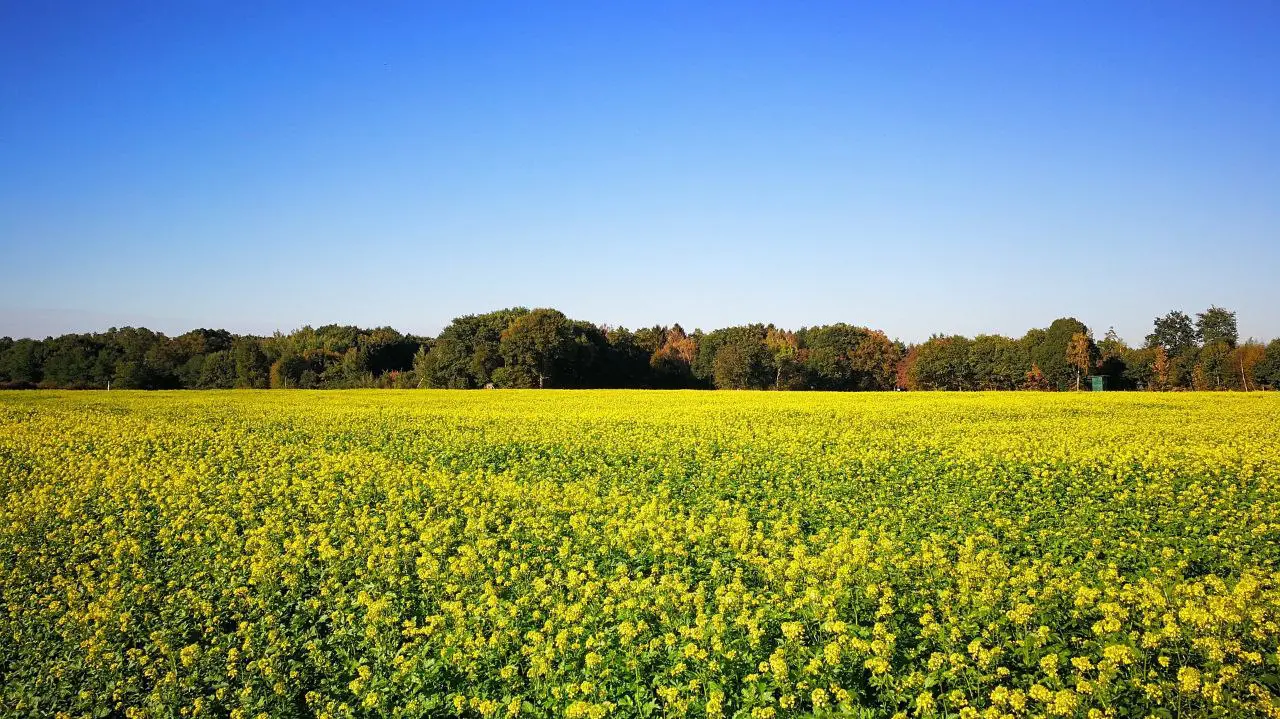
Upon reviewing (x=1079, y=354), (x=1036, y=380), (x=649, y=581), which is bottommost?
(x=649, y=581)

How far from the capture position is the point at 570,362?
72.6 metres

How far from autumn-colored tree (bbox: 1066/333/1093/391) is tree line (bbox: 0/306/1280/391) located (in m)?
0.10

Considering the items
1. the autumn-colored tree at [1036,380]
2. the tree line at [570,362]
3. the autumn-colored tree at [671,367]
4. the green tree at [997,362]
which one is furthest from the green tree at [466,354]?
the autumn-colored tree at [1036,380]

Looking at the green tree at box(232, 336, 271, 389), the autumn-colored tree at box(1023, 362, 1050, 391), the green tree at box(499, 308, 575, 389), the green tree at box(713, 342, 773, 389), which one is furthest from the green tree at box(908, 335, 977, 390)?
the green tree at box(232, 336, 271, 389)

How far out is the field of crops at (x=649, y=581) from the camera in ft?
19.3

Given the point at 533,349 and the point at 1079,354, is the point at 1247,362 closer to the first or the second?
the point at 1079,354

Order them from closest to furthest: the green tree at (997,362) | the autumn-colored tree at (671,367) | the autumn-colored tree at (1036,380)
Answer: the autumn-colored tree at (1036,380), the green tree at (997,362), the autumn-colored tree at (671,367)

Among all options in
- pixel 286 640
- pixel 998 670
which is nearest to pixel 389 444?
pixel 286 640

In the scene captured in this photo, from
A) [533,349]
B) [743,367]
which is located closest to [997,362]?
[743,367]

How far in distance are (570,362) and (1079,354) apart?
48907 millimetres

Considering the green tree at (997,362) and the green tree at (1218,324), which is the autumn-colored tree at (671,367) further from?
the green tree at (1218,324)

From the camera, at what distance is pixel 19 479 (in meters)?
16.2

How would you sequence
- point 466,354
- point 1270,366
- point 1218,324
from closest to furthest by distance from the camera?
point 1270,366 < point 466,354 < point 1218,324

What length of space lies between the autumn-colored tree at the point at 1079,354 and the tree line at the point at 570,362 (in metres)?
0.10
